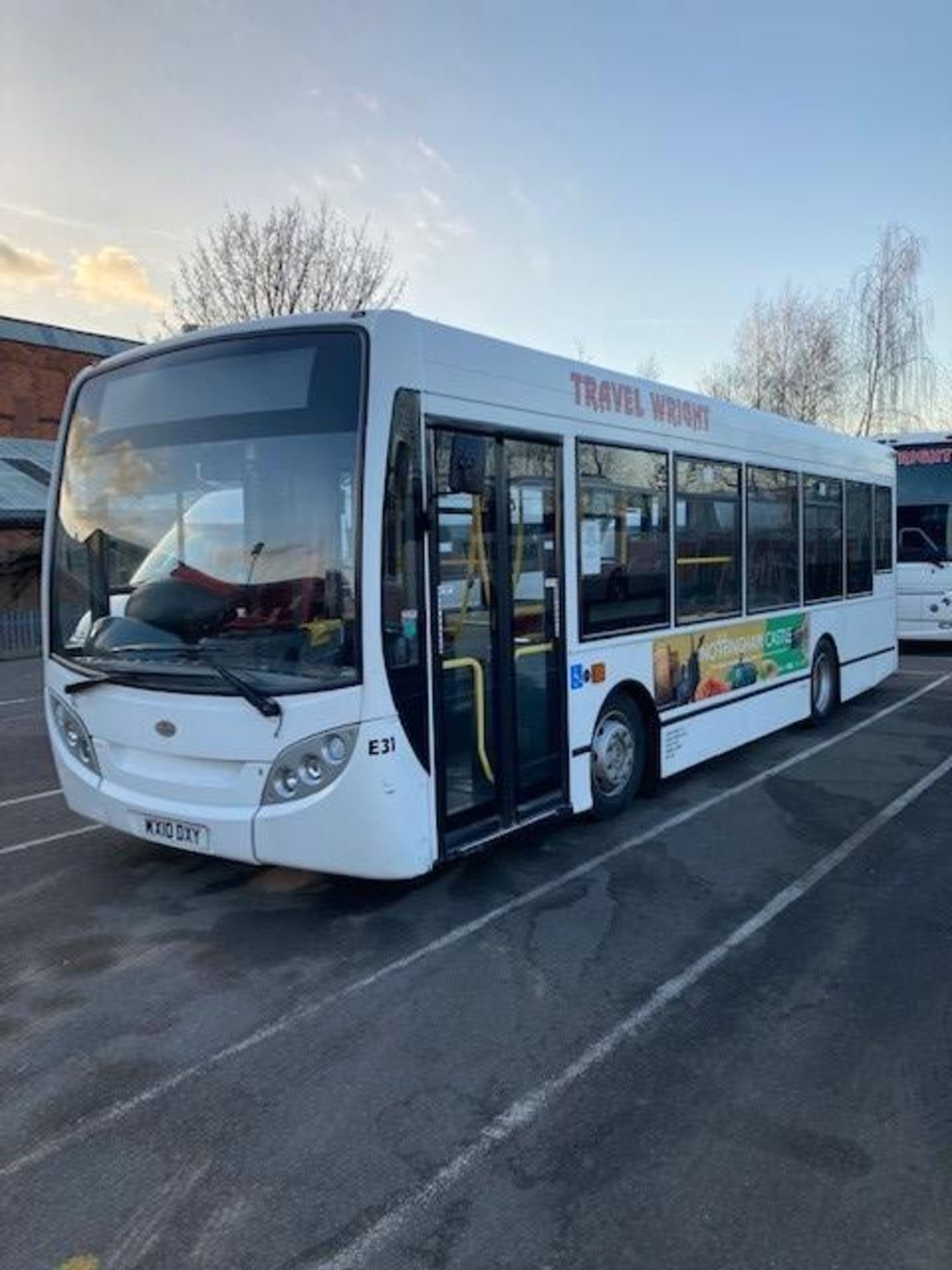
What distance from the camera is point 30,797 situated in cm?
801

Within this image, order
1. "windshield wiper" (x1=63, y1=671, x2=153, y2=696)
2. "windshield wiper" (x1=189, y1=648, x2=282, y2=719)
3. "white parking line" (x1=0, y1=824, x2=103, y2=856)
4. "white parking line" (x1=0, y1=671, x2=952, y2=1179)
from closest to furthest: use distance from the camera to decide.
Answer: "white parking line" (x1=0, y1=671, x2=952, y2=1179)
"windshield wiper" (x1=189, y1=648, x2=282, y2=719)
"windshield wiper" (x1=63, y1=671, x2=153, y2=696)
"white parking line" (x1=0, y1=824, x2=103, y2=856)

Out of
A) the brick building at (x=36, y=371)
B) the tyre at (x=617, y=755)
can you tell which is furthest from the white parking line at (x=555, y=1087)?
the brick building at (x=36, y=371)

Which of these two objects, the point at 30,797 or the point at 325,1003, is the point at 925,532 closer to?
the point at 30,797

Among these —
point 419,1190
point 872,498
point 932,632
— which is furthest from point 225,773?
point 932,632

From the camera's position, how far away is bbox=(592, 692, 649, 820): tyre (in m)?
6.77

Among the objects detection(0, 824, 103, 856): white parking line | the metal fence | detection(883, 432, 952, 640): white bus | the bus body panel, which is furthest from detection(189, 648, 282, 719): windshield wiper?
the metal fence

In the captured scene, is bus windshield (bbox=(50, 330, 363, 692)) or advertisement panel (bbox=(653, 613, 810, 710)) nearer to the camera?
bus windshield (bbox=(50, 330, 363, 692))

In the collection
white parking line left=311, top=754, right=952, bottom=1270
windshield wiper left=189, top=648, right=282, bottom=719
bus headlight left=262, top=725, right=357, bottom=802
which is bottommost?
white parking line left=311, top=754, right=952, bottom=1270

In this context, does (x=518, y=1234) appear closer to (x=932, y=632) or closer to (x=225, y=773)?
(x=225, y=773)

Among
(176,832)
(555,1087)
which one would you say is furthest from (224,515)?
(555,1087)

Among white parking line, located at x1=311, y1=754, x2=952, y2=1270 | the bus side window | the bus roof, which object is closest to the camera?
white parking line, located at x1=311, y1=754, x2=952, y2=1270

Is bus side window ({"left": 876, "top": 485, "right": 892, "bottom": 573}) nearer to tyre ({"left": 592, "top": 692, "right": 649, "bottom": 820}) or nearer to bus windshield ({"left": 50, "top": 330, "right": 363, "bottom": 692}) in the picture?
tyre ({"left": 592, "top": 692, "right": 649, "bottom": 820})

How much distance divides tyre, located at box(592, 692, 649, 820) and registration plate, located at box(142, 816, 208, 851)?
8.78 ft

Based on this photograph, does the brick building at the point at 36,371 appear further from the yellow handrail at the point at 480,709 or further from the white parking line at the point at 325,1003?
the yellow handrail at the point at 480,709
